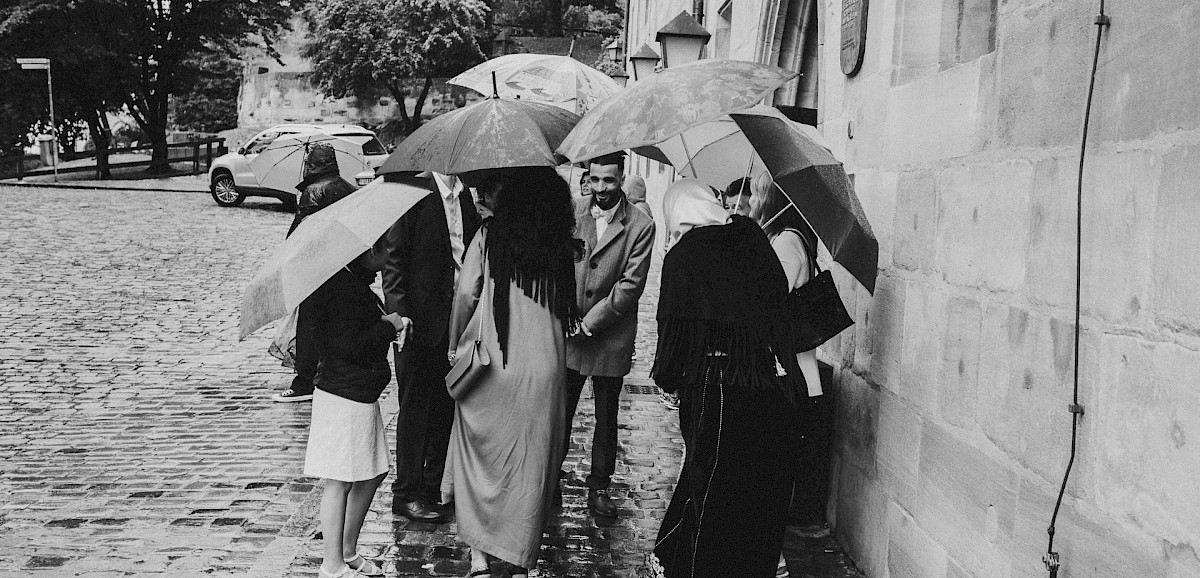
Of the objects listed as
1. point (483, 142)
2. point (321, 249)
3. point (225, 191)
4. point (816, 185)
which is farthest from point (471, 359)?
point (225, 191)

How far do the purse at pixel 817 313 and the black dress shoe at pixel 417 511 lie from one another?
2068 millimetres

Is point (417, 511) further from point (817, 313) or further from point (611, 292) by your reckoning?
point (817, 313)

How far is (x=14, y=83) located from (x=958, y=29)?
34211mm

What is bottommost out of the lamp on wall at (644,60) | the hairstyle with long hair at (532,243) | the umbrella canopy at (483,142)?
the hairstyle with long hair at (532,243)

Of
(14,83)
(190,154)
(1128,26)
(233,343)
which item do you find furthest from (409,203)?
(190,154)

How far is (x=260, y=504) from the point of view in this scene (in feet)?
18.5

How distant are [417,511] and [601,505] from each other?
3.06 feet

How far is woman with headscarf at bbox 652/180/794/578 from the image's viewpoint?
4137 millimetres

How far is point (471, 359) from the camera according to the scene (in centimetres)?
455

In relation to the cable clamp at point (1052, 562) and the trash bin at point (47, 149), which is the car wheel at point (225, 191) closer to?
the trash bin at point (47, 149)

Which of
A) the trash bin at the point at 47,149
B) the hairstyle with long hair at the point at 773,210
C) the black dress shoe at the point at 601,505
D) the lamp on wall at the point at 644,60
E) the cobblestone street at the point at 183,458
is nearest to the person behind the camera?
the hairstyle with long hair at the point at 773,210

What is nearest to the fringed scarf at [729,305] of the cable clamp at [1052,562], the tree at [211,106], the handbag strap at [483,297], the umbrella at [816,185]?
the umbrella at [816,185]

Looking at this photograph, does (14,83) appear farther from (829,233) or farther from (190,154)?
(829,233)

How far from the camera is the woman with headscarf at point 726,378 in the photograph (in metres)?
4.14
